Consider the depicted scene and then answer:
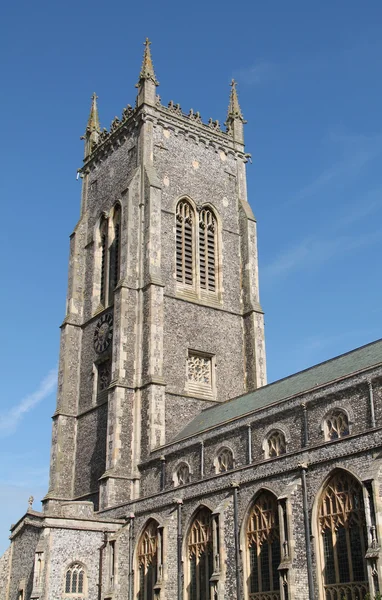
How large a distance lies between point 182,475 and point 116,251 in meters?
16.2

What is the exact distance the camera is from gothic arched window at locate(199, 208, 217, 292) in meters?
44.7

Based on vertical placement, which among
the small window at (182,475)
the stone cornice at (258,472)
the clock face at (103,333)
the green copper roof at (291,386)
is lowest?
the stone cornice at (258,472)

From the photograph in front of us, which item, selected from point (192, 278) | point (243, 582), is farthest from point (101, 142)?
point (243, 582)

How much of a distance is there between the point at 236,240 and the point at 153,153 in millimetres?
7522

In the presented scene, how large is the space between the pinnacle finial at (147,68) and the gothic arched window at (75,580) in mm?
29913

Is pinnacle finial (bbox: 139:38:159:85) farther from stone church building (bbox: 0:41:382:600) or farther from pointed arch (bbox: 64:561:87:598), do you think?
pointed arch (bbox: 64:561:87:598)

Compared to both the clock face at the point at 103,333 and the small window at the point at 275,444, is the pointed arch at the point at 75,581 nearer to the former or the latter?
the small window at the point at 275,444

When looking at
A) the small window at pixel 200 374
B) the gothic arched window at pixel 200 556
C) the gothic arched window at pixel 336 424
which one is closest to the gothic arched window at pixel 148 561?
the gothic arched window at pixel 200 556

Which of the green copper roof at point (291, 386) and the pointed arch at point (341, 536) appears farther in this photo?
the green copper roof at point (291, 386)

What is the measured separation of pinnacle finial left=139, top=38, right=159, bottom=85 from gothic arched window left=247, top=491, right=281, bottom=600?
3010 cm

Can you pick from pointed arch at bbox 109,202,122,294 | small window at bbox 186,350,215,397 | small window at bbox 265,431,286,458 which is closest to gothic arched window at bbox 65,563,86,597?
small window at bbox 265,431,286,458

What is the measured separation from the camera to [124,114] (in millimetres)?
48438

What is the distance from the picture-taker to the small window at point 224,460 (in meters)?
31.9

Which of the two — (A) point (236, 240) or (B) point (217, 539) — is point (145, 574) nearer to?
(B) point (217, 539)
